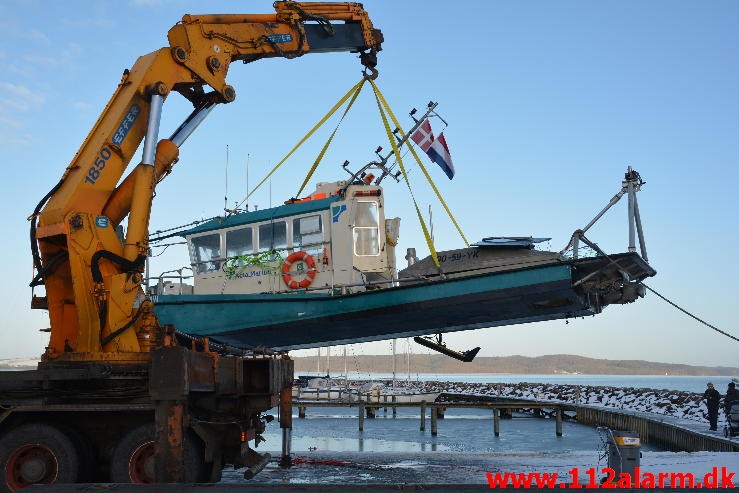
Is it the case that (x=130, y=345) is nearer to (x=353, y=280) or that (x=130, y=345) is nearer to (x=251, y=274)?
(x=353, y=280)

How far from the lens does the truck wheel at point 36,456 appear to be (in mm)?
8188

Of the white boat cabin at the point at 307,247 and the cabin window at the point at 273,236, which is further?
the cabin window at the point at 273,236

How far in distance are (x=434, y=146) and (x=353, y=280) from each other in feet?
14.1

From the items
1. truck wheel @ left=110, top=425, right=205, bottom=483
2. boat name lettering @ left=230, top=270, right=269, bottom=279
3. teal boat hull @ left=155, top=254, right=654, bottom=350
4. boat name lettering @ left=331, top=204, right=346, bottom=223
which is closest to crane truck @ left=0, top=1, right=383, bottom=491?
truck wheel @ left=110, top=425, right=205, bottom=483

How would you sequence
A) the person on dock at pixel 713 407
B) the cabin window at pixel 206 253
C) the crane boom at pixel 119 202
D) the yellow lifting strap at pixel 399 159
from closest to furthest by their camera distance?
the crane boom at pixel 119 202, the yellow lifting strap at pixel 399 159, the cabin window at pixel 206 253, the person on dock at pixel 713 407

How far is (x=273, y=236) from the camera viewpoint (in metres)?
18.1

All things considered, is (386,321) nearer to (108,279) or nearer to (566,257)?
(566,257)

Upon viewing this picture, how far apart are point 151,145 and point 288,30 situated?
455 centimetres

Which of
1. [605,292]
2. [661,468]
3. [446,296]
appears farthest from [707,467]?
[446,296]

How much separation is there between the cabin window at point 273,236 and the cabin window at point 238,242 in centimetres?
37

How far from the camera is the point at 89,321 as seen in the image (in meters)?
9.95

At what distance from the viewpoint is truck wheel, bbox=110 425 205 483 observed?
811 centimetres

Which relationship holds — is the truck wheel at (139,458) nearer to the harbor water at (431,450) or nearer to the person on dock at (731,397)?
the harbor water at (431,450)

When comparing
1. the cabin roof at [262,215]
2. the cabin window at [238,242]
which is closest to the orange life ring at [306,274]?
the cabin roof at [262,215]
